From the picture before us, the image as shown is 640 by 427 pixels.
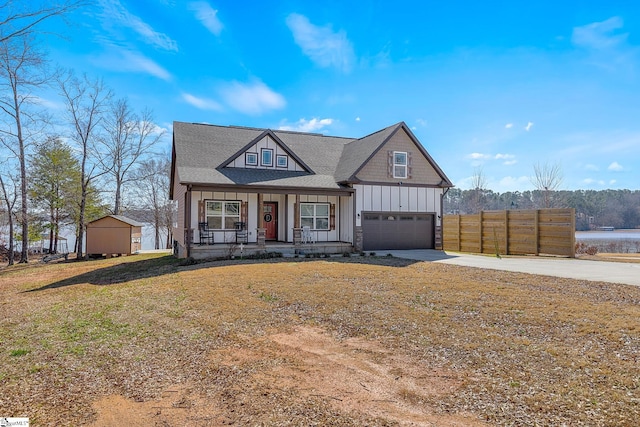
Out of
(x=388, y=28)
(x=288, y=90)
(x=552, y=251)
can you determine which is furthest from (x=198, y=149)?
(x=552, y=251)

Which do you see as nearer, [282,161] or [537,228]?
[537,228]

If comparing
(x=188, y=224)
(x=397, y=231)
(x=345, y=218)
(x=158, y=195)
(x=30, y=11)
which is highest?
(x=30, y=11)

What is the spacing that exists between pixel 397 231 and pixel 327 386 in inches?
626

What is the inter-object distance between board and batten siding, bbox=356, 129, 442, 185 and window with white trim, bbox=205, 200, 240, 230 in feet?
21.1

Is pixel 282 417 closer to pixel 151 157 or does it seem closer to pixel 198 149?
pixel 198 149

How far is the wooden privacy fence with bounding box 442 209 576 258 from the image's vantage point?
15.2m

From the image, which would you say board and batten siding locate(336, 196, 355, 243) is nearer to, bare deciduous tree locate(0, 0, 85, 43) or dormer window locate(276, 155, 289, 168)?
dormer window locate(276, 155, 289, 168)

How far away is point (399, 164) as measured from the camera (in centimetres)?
1917

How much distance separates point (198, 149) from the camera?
1822 cm

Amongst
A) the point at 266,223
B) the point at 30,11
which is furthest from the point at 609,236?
the point at 30,11

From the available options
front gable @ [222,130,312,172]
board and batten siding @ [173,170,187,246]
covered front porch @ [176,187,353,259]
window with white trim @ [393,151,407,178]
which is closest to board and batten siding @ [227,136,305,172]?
front gable @ [222,130,312,172]

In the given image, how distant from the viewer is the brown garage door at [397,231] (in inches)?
731

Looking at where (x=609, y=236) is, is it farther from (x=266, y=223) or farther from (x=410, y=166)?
(x=266, y=223)

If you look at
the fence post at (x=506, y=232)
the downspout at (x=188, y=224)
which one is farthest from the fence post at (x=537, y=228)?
the downspout at (x=188, y=224)
